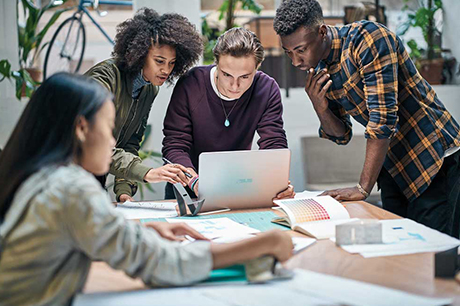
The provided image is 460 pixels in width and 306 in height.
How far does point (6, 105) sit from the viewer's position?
11.0ft

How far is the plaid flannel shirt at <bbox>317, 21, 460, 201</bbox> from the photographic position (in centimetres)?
186

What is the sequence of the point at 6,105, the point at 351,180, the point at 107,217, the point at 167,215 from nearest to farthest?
the point at 107,217 < the point at 167,215 < the point at 6,105 < the point at 351,180

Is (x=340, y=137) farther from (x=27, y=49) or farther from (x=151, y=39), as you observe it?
(x=27, y=49)

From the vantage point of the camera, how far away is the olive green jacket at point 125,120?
2045 mm

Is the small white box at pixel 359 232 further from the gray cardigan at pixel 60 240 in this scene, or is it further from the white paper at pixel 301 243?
the gray cardigan at pixel 60 240

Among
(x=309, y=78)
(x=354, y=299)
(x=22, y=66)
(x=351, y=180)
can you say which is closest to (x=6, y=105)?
(x=22, y=66)

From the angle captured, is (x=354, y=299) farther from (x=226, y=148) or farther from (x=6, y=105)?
(x=6, y=105)

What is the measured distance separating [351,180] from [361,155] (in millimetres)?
223

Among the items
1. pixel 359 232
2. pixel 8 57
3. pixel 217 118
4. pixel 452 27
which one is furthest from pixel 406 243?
pixel 452 27

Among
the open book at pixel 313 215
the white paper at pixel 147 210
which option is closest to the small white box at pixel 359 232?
the open book at pixel 313 215

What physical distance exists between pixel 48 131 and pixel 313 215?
3.06 ft

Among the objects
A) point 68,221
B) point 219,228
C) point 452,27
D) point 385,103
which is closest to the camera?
point 68,221

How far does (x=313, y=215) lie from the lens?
65.2 inches

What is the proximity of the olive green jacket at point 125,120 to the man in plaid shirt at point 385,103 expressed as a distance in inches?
26.9
